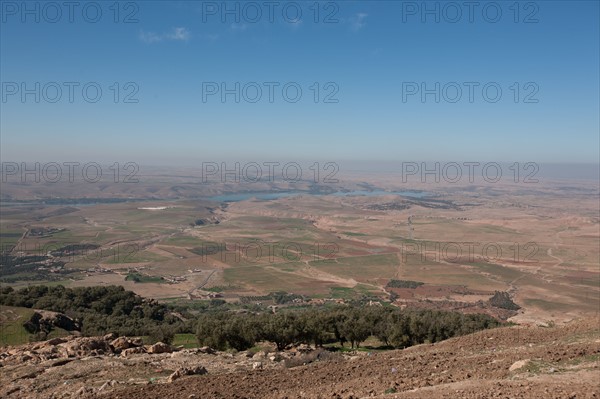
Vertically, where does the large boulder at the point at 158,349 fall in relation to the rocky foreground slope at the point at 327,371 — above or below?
below

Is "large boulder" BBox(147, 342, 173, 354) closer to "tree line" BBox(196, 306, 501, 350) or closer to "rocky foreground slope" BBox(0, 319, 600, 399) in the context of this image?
"rocky foreground slope" BBox(0, 319, 600, 399)

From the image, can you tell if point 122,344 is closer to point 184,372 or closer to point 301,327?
point 184,372

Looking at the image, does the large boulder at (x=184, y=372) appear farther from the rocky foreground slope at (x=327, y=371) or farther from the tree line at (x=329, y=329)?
the tree line at (x=329, y=329)

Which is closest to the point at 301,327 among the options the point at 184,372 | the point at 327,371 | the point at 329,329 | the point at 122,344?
the point at 329,329

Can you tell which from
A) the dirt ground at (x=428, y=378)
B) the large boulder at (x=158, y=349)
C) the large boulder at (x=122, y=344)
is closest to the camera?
the dirt ground at (x=428, y=378)

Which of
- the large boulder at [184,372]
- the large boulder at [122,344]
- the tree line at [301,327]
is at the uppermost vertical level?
the large boulder at [184,372]

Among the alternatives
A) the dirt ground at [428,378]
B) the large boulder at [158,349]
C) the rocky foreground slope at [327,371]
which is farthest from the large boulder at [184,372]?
the large boulder at [158,349]

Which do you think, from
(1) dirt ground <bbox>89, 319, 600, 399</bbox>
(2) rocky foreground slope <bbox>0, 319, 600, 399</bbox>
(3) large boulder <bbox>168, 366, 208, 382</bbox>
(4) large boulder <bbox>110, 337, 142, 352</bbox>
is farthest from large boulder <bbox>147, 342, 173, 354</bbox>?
(1) dirt ground <bbox>89, 319, 600, 399</bbox>

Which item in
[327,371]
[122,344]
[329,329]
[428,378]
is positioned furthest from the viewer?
[329,329]

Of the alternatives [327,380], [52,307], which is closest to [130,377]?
[327,380]
